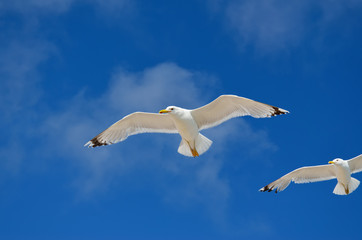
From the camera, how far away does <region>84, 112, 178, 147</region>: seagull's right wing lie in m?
7.67

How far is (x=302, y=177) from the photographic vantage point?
948 cm

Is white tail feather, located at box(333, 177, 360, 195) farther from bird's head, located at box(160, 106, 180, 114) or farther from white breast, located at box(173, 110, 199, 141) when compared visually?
bird's head, located at box(160, 106, 180, 114)

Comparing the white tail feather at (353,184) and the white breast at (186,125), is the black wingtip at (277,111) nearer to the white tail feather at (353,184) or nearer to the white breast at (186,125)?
the white breast at (186,125)

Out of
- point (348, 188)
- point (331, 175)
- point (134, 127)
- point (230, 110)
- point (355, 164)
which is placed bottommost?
point (348, 188)

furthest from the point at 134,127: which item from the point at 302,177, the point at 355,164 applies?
the point at 355,164

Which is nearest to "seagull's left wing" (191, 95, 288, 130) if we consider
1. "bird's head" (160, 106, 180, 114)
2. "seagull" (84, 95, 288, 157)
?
"seagull" (84, 95, 288, 157)

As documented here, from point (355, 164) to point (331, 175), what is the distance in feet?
2.01

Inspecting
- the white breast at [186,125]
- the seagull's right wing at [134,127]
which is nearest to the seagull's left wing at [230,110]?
the white breast at [186,125]

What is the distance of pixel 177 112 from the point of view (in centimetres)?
711

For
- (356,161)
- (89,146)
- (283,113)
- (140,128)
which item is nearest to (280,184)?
(356,161)

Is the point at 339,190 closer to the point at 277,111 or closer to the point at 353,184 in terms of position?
the point at 353,184

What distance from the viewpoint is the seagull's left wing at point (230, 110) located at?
23.6 feet

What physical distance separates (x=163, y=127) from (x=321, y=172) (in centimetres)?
371

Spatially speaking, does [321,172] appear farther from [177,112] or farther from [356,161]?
[177,112]
